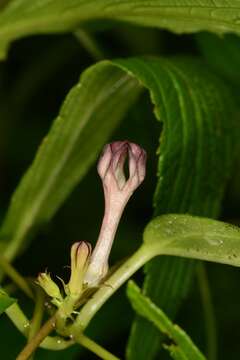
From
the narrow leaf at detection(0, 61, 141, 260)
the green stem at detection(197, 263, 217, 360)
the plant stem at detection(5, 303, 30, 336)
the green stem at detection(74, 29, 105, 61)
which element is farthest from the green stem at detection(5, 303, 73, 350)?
the green stem at detection(74, 29, 105, 61)

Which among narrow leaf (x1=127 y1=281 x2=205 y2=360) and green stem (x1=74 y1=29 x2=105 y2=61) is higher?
green stem (x1=74 y1=29 x2=105 y2=61)

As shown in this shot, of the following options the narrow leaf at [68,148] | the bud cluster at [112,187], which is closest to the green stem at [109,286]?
the bud cluster at [112,187]

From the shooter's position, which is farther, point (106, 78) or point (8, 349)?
point (8, 349)

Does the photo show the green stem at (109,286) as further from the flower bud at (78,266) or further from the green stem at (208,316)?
the green stem at (208,316)

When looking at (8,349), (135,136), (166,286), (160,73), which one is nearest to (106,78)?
(160,73)

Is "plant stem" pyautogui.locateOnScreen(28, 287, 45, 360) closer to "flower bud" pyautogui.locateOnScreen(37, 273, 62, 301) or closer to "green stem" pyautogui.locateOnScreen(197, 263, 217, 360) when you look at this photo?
"flower bud" pyautogui.locateOnScreen(37, 273, 62, 301)

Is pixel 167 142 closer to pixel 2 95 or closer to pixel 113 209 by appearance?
pixel 113 209

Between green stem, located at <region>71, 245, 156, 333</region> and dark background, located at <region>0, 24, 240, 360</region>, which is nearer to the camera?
green stem, located at <region>71, 245, 156, 333</region>
